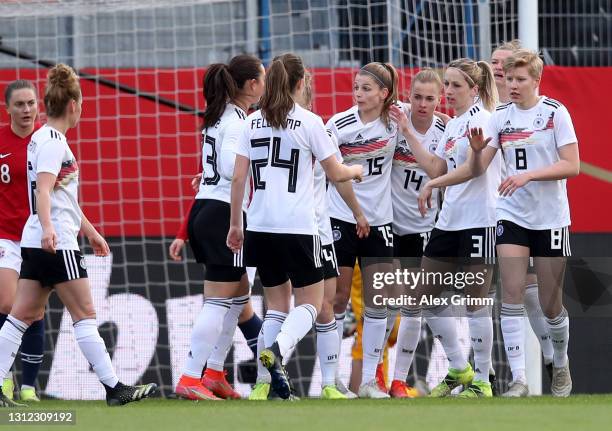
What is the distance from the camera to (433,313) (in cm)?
779

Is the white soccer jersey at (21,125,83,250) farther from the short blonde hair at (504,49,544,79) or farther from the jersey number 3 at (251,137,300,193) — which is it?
the short blonde hair at (504,49,544,79)

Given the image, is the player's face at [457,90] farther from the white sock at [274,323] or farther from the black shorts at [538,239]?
the white sock at [274,323]

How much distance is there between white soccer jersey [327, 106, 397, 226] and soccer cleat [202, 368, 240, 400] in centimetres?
121

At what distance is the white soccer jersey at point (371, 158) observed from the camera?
25.1 feet

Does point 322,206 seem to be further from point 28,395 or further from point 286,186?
point 28,395

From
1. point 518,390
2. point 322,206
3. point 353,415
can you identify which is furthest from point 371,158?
point 353,415

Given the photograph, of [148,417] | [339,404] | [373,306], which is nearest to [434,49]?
[373,306]

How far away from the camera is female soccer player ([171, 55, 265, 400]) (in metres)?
7.12

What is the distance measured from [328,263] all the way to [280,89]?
3.46 ft

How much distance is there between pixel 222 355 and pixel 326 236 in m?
0.96

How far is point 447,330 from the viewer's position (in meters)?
7.76

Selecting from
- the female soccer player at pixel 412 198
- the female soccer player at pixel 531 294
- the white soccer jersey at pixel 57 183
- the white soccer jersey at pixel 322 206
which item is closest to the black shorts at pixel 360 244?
the white soccer jersey at pixel 322 206

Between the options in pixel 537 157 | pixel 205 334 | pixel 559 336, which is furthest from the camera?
pixel 559 336

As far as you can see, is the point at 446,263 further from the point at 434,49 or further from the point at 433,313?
the point at 434,49
